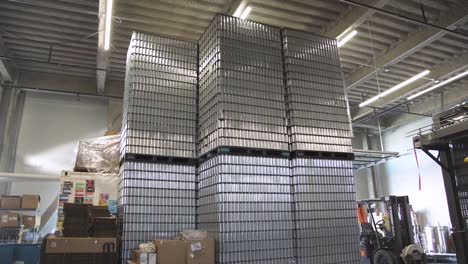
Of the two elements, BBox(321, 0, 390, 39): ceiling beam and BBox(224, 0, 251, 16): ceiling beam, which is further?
BBox(321, 0, 390, 39): ceiling beam

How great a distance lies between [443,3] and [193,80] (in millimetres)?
6369

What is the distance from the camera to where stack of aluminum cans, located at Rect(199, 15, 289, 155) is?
5.13m

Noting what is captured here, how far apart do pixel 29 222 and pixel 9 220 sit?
1.68 feet

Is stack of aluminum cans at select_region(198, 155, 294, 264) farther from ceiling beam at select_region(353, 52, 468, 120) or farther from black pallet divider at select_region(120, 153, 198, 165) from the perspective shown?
ceiling beam at select_region(353, 52, 468, 120)

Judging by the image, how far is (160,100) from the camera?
571 centimetres

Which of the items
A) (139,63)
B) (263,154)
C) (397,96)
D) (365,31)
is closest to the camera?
(263,154)

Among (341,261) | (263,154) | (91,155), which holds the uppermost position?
(91,155)

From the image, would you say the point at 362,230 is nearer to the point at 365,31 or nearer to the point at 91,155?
the point at 365,31

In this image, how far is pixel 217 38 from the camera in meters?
5.43

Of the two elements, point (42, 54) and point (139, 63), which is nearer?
point (139, 63)

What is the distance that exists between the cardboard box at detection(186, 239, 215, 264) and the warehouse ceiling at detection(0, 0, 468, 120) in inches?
191

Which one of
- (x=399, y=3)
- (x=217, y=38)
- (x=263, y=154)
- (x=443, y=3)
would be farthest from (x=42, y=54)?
(x=443, y=3)

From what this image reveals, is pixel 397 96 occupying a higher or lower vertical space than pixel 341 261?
higher

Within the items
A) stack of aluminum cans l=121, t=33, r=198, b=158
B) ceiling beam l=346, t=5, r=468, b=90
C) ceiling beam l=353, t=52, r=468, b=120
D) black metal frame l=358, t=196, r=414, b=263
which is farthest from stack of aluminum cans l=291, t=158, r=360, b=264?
ceiling beam l=353, t=52, r=468, b=120
